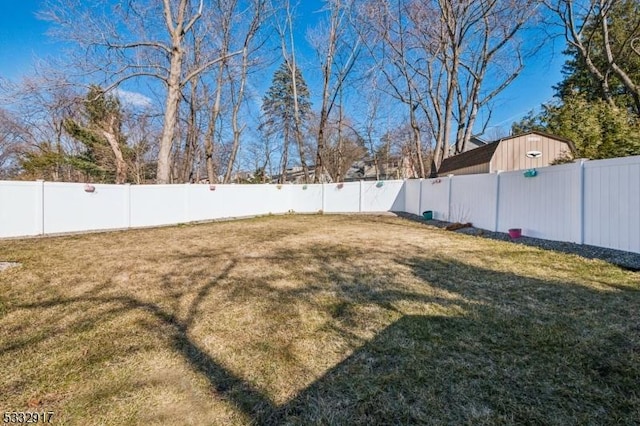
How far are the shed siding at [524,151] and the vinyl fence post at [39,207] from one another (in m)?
11.7

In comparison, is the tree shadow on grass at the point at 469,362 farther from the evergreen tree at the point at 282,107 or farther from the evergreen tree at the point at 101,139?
the evergreen tree at the point at 282,107

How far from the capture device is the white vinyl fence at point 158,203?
22.1 ft

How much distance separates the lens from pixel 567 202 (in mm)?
5125

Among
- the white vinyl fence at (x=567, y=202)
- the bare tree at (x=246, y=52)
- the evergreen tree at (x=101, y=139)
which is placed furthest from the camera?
the bare tree at (x=246, y=52)

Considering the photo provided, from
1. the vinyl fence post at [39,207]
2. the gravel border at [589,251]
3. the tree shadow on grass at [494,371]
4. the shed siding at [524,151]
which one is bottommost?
the tree shadow on grass at [494,371]

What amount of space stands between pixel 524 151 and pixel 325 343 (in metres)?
10.2

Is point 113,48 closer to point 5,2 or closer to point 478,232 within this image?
point 5,2

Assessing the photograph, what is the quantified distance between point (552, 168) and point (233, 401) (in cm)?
611

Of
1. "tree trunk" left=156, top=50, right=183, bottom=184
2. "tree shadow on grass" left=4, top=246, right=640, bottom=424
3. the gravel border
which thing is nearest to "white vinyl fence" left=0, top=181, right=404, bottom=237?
"tree trunk" left=156, top=50, right=183, bottom=184

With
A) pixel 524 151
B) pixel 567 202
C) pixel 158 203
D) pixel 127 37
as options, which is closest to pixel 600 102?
pixel 524 151

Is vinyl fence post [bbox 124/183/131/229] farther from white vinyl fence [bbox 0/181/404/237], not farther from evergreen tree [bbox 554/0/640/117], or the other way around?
evergreen tree [bbox 554/0/640/117]

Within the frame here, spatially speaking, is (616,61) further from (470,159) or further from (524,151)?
(470,159)

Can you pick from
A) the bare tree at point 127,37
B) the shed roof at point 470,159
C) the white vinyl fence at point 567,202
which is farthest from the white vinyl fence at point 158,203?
the white vinyl fence at point 567,202

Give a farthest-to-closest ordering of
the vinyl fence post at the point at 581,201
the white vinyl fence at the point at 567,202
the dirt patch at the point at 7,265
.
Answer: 1. the vinyl fence post at the point at 581,201
2. the white vinyl fence at the point at 567,202
3. the dirt patch at the point at 7,265
